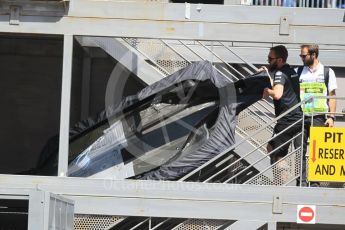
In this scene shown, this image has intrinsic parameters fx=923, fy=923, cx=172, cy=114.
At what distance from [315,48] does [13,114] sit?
502 centimetres

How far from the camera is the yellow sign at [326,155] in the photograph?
9.68 m

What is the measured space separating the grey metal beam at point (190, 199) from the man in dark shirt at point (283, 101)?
624 millimetres

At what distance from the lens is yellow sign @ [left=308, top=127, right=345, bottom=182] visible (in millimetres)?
9680

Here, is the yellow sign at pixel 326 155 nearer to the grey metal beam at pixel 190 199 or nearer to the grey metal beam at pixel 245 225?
the grey metal beam at pixel 190 199

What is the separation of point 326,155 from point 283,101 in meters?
0.81

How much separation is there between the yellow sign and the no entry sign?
31 centimetres

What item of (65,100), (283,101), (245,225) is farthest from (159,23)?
(245,225)

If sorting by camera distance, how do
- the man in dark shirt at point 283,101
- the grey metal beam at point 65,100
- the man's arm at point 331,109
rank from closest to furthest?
the grey metal beam at point 65,100
the man in dark shirt at point 283,101
the man's arm at point 331,109

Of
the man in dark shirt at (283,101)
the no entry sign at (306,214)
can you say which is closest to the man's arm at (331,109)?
the man in dark shirt at (283,101)

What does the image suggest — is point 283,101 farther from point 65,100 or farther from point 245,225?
point 65,100

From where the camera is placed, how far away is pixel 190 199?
9.55m

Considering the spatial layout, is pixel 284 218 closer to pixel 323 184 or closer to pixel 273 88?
pixel 323 184

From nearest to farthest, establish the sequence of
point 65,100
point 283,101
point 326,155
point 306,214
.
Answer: point 65,100, point 306,214, point 326,155, point 283,101

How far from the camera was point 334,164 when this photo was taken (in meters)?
9.74
